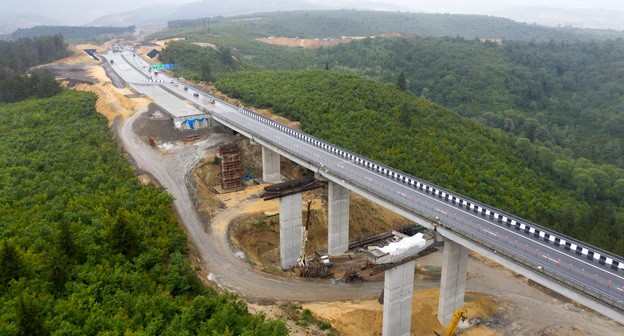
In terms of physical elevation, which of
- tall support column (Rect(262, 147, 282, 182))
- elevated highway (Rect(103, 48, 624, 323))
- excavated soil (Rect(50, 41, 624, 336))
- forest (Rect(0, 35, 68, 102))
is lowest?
excavated soil (Rect(50, 41, 624, 336))

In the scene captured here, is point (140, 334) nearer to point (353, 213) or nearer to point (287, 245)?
point (287, 245)

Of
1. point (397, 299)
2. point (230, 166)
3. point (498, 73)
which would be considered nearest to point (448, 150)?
point (230, 166)

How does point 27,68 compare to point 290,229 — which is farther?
point 27,68

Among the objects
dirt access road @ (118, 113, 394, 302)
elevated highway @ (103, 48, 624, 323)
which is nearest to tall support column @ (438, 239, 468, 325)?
elevated highway @ (103, 48, 624, 323)

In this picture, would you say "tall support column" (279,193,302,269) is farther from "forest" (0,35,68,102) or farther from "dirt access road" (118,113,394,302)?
"forest" (0,35,68,102)

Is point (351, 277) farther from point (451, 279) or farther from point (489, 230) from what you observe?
point (489, 230)

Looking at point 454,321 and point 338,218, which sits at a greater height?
point 338,218

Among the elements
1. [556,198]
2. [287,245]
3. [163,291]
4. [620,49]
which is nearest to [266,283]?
[287,245]
